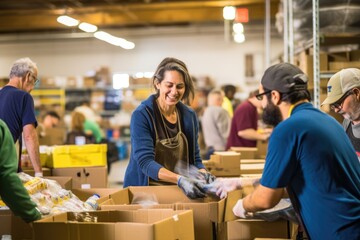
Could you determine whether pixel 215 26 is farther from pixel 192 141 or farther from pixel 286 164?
pixel 286 164

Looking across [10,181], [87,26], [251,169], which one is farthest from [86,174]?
[87,26]

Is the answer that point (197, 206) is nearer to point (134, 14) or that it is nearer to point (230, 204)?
point (230, 204)

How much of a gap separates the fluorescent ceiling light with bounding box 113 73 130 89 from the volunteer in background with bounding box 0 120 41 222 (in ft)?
46.8

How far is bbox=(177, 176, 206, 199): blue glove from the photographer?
320cm

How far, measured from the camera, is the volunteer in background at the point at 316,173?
235 centimetres

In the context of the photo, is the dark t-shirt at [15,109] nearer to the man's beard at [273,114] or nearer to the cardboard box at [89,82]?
the man's beard at [273,114]

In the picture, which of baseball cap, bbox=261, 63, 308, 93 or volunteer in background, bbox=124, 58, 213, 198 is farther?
volunteer in background, bbox=124, 58, 213, 198

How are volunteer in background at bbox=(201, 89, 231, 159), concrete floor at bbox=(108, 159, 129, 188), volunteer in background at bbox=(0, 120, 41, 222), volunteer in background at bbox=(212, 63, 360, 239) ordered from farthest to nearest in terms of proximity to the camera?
concrete floor at bbox=(108, 159, 129, 188), volunteer in background at bbox=(201, 89, 231, 159), volunteer in background at bbox=(0, 120, 41, 222), volunteer in background at bbox=(212, 63, 360, 239)

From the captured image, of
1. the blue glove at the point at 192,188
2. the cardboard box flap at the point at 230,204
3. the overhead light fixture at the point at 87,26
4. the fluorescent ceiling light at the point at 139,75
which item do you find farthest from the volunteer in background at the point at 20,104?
the fluorescent ceiling light at the point at 139,75

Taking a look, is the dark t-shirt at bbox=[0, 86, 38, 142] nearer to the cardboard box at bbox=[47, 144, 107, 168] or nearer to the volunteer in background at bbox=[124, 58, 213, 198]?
the cardboard box at bbox=[47, 144, 107, 168]

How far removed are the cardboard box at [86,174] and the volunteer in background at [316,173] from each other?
3773 mm

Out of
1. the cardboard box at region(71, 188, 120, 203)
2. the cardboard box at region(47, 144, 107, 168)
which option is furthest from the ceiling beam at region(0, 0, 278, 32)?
the cardboard box at region(71, 188, 120, 203)

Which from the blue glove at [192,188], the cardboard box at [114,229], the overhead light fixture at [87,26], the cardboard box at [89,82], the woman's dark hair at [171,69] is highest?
the overhead light fixture at [87,26]

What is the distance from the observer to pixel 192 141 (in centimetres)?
376
